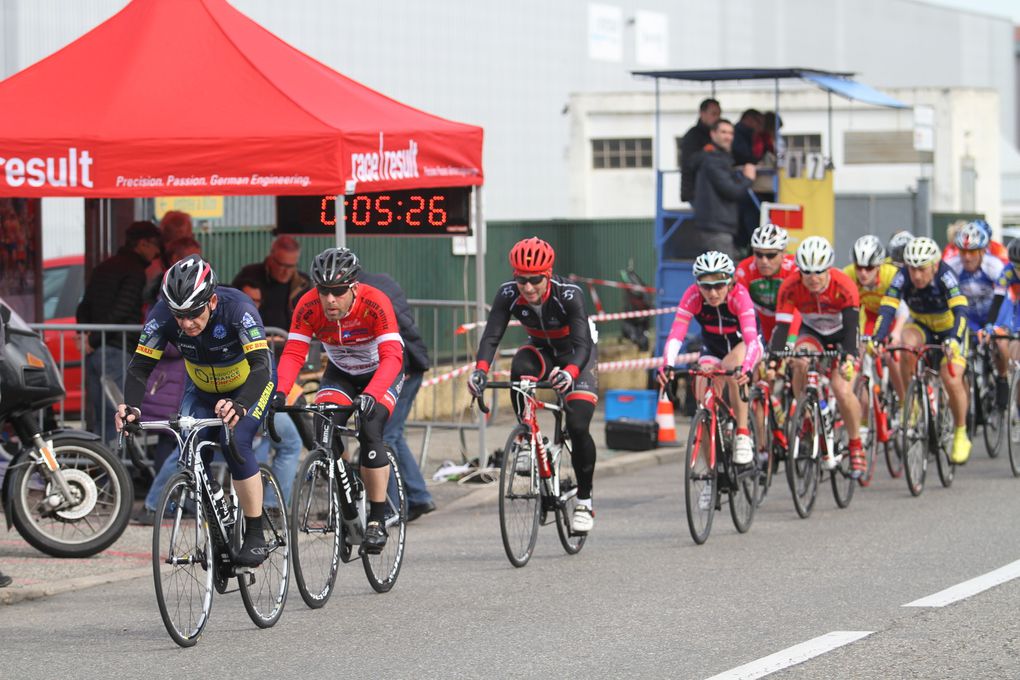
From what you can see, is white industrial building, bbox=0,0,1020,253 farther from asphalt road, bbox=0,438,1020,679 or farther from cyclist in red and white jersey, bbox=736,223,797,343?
asphalt road, bbox=0,438,1020,679

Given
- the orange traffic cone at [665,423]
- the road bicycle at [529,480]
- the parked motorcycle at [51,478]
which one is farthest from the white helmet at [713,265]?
the orange traffic cone at [665,423]

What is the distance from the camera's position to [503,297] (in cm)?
1048

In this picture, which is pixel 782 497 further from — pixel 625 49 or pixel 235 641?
pixel 625 49

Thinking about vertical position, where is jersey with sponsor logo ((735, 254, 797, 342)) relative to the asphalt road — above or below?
above

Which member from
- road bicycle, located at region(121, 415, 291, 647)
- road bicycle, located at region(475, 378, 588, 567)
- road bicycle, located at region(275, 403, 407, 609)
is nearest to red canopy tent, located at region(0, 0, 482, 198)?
road bicycle, located at region(475, 378, 588, 567)

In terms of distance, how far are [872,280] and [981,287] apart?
4.94ft

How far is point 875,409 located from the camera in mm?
13078

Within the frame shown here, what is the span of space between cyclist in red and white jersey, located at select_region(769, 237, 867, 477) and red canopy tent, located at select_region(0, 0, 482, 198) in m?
2.61

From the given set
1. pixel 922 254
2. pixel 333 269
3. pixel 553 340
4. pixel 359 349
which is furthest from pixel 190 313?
pixel 922 254

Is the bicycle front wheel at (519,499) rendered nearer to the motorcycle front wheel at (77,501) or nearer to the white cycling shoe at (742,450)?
the white cycling shoe at (742,450)

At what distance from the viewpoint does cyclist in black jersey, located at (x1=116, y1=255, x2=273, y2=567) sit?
8242mm

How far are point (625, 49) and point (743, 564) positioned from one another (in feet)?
104

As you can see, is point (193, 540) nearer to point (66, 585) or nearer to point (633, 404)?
point (66, 585)

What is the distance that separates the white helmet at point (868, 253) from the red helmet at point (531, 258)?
4477 millimetres
